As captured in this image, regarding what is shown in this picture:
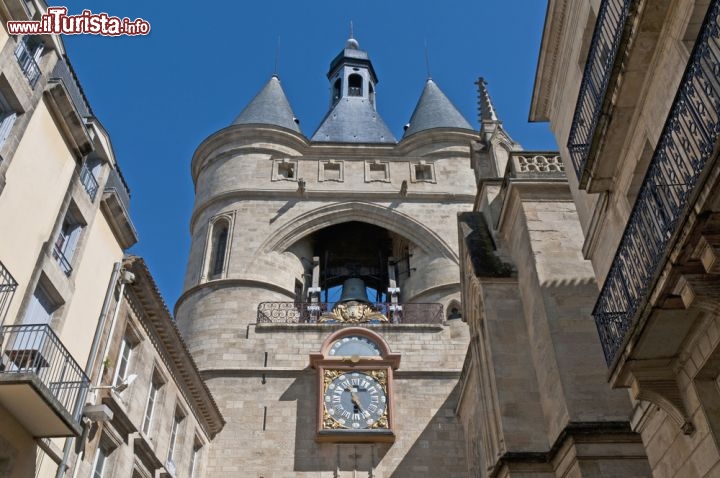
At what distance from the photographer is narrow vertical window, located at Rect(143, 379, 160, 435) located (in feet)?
38.9

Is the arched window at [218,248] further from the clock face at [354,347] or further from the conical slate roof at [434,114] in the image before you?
→ the conical slate roof at [434,114]

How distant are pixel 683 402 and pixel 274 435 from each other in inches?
472

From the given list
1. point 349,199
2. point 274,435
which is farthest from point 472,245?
point 349,199

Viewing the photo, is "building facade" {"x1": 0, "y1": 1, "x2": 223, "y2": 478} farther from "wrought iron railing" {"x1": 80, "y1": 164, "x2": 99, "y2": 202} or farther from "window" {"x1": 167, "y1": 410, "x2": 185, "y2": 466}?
"window" {"x1": 167, "y1": 410, "x2": 185, "y2": 466}

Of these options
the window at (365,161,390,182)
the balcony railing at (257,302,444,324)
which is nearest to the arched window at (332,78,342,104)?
the window at (365,161,390,182)

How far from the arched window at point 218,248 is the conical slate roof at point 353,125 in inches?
348

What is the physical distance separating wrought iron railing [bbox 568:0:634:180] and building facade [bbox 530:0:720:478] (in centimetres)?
1

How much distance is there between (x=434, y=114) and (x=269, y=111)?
Result: 6.52 meters

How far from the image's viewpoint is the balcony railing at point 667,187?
4.73 m

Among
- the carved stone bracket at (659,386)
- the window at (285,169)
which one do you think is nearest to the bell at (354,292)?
the window at (285,169)

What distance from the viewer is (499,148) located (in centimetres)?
1402

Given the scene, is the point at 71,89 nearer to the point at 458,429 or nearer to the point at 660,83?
the point at 660,83

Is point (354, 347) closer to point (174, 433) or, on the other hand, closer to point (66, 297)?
point (174, 433)

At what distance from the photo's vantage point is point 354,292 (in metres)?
21.0
